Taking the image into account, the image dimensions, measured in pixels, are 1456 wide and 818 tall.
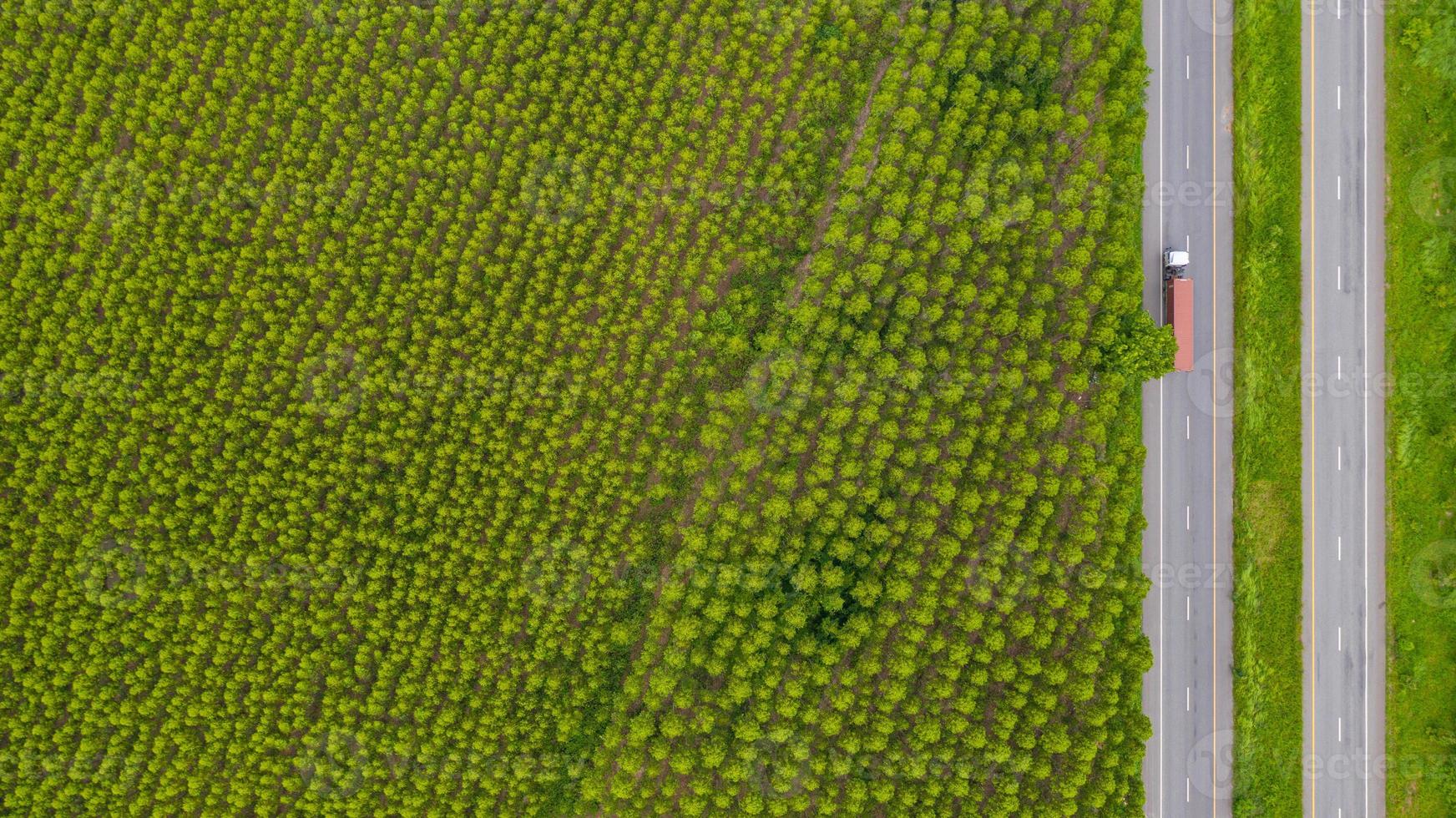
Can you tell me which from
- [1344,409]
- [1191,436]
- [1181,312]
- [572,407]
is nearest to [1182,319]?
[1181,312]

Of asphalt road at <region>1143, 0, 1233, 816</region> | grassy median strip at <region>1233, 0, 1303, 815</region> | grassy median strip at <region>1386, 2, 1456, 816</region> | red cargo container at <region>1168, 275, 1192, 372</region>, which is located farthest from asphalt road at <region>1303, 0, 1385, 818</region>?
red cargo container at <region>1168, 275, 1192, 372</region>

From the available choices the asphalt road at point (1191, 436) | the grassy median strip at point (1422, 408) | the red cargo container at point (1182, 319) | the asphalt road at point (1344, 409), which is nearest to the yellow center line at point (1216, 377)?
the asphalt road at point (1191, 436)

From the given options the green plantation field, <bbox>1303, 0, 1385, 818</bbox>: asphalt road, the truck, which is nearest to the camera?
the green plantation field

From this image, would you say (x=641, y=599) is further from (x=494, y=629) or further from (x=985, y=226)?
(x=985, y=226)

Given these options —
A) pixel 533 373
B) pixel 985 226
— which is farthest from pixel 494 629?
pixel 985 226

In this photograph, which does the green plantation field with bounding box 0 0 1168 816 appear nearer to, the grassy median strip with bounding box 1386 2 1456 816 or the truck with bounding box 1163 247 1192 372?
the truck with bounding box 1163 247 1192 372

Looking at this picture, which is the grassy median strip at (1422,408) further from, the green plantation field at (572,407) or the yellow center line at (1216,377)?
the green plantation field at (572,407)
